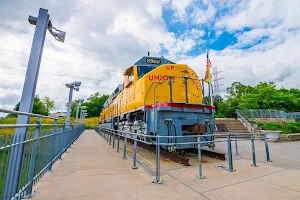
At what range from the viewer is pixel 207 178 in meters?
3.42

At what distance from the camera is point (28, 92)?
2.78 metres

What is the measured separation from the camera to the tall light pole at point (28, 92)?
1.92 m

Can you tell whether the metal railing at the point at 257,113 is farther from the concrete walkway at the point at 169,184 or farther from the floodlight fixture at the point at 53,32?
the floodlight fixture at the point at 53,32

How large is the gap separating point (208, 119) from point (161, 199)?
148 inches

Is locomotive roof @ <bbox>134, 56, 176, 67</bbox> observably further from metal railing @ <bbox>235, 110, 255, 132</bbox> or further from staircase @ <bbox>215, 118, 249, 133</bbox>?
metal railing @ <bbox>235, 110, 255, 132</bbox>

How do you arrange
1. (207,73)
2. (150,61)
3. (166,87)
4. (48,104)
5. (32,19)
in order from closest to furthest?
(32,19)
(166,87)
(150,61)
(207,73)
(48,104)

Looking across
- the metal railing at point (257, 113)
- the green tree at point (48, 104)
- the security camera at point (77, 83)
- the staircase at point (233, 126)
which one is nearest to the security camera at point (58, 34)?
the security camera at point (77, 83)

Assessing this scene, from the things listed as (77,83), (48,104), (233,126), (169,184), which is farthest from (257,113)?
(48,104)

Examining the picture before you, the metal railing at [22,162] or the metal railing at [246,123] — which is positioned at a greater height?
the metal railing at [246,123]

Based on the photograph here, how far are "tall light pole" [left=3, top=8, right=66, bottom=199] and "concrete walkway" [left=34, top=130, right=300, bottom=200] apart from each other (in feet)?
2.25

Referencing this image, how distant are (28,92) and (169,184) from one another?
3058 millimetres

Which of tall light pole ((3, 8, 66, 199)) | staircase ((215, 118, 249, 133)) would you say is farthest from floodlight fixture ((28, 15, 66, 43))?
staircase ((215, 118, 249, 133))

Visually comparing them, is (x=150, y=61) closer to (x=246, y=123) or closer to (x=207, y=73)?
(x=207, y=73)

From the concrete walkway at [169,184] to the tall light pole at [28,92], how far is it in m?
0.69
